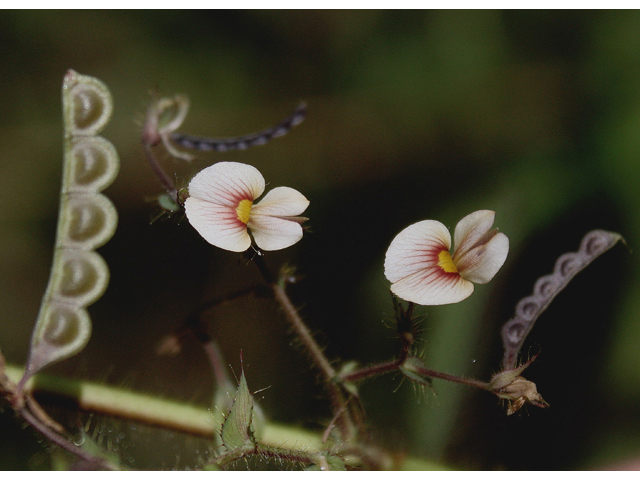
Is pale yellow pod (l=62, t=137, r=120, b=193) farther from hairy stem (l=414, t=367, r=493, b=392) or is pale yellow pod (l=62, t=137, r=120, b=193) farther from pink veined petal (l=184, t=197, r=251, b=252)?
hairy stem (l=414, t=367, r=493, b=392)

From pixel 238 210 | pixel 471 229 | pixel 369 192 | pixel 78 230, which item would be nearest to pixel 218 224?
pixel 238 210

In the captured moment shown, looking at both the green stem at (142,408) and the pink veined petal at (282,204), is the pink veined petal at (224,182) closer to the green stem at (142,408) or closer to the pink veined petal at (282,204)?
the pink veined petal at (282,204)

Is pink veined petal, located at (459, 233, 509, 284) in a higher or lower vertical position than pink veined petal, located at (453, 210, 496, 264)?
lower

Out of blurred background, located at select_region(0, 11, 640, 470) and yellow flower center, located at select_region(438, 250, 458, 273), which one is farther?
blurred background, located at select_region(0, 11, 640, 470)

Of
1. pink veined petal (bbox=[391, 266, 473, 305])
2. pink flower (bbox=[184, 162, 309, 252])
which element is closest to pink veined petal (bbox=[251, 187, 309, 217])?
pink flower (bbox=[184, 162, 309, 252])

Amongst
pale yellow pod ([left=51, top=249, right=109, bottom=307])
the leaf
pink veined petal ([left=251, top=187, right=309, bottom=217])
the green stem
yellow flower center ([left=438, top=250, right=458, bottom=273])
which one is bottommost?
the green stem

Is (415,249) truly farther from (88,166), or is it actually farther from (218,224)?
(88,166)
